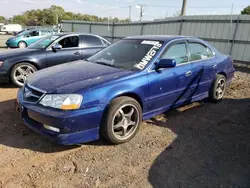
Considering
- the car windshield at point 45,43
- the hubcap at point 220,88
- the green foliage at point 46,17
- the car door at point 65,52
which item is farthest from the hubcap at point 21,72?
the green foliage at point 46,17

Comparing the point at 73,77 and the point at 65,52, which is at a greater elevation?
the point at 73,77

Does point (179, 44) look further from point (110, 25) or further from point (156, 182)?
point (110, 25)

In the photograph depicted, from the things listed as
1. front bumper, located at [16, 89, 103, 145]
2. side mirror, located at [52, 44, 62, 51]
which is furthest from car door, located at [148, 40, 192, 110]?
side mirror, located at [52, 44, 62, 51]

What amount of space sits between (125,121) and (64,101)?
3.13 ft

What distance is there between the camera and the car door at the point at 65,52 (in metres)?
6.31

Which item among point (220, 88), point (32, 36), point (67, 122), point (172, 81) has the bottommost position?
point (32, 36)

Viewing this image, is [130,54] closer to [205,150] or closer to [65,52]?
[205,150]

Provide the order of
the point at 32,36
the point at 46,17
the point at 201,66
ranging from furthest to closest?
the point at 46,17, the point at 32,36, the point at 201,66

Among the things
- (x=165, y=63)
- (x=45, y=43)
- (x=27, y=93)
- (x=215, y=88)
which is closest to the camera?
(x=27, y=93)

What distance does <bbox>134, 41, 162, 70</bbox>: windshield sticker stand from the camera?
11.8 ft

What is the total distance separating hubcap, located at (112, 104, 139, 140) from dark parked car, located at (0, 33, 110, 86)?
367 cm

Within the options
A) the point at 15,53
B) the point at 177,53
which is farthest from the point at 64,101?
the point at 15,53

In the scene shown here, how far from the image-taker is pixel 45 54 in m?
6.23

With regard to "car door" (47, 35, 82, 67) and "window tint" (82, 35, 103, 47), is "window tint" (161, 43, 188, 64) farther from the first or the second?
"window tint" (82, 35, 103, 47)
